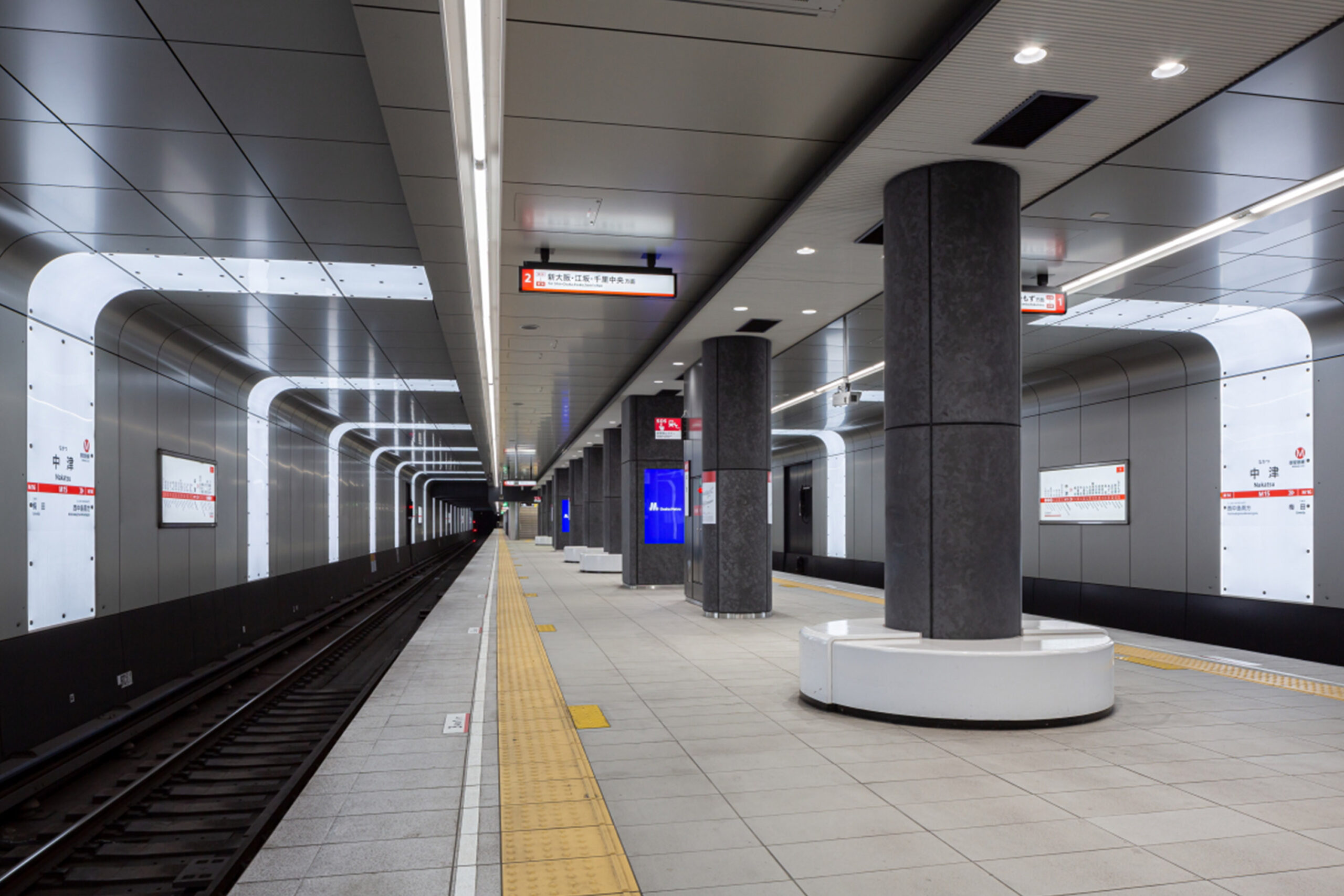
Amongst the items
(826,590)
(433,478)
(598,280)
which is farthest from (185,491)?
(433,478)

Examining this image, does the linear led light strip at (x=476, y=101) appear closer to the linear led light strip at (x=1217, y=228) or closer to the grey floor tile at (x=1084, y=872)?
the grey floor tile at (x=1084, y=872)

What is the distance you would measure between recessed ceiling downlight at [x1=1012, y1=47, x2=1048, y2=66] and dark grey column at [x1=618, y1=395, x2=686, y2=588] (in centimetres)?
1363

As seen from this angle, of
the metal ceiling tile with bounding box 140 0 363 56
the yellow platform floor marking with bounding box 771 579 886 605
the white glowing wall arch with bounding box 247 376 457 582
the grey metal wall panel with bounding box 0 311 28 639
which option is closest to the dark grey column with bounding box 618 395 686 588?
the yellow platform floor marking with bounding box 771 579 886 605

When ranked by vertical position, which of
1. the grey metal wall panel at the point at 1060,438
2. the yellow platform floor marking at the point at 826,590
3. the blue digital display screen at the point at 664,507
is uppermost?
the grey metal wall panel at the point at 1060,438

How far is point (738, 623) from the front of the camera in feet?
38.2

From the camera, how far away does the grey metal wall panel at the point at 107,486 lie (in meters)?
8.52

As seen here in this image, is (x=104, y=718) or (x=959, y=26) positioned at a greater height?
(x=959, y=26)

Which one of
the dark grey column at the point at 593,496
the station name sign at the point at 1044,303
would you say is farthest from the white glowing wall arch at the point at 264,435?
the dark grey column at the point at 593,496

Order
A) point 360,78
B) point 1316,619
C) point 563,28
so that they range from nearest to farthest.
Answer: point 563,28 < point 360,78 < point 1316,619

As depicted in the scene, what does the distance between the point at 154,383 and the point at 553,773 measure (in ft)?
25.8

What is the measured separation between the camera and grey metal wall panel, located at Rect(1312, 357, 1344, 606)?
9.45 metres

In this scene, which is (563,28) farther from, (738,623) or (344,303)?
(738,623)

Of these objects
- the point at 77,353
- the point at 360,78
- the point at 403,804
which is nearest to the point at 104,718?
the point at 77,353

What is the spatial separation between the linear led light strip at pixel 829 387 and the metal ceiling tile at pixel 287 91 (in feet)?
29.4
